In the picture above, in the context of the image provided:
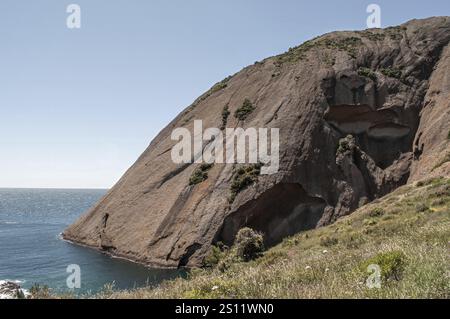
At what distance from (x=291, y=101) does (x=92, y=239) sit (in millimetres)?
31940

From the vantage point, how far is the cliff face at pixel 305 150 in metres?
42.6

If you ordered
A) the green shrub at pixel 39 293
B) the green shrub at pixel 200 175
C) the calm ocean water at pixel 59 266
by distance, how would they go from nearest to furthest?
the green shrub at pixel 39 293 → the calm ocean water at pixel 59 266 → the green shrub at pixel 200 175

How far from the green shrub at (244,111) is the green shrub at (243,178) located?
32.7ft

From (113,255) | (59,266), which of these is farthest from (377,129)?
(59,266)

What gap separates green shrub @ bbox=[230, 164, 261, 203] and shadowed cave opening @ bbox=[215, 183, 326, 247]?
6.15ft

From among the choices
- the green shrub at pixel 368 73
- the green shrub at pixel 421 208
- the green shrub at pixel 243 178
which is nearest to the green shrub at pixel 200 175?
the green shrub at pixel 243 178

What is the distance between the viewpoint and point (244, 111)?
52781 mm

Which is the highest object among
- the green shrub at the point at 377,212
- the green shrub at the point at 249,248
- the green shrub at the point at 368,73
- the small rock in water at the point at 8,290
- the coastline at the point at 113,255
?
the green shrub at the point at 368,73

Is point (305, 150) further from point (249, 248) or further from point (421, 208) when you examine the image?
point (421, 208)

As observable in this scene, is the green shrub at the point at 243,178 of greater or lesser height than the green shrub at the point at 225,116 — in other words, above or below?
below

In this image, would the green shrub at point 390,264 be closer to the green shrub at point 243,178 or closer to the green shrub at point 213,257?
the green shrub at point 213,257

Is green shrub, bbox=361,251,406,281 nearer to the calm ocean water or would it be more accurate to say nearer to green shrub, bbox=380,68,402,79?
the calm ocean water
